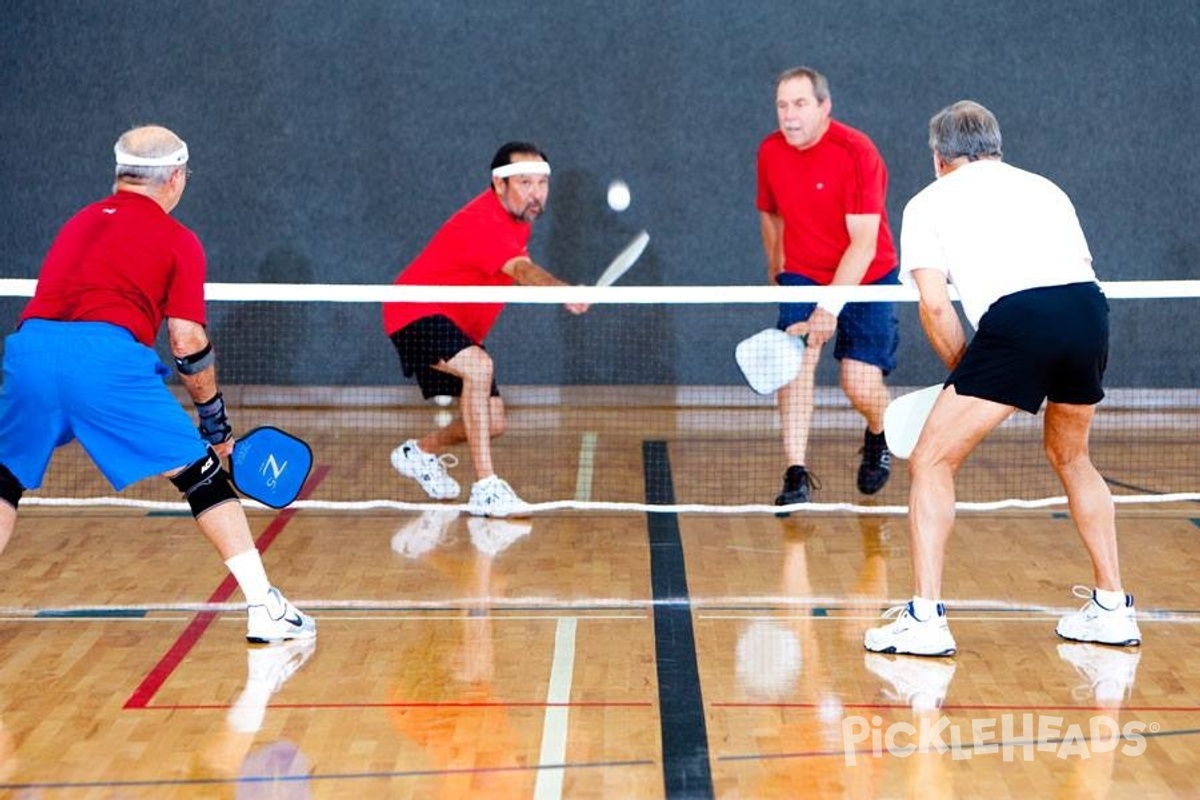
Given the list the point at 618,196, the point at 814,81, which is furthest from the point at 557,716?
the point at 618,196

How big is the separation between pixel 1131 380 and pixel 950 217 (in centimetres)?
703

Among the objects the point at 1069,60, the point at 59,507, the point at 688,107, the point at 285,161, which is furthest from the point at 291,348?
the point at 1069,60

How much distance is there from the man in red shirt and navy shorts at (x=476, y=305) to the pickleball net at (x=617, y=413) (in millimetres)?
587

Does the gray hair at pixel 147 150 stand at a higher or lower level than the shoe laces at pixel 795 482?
higher

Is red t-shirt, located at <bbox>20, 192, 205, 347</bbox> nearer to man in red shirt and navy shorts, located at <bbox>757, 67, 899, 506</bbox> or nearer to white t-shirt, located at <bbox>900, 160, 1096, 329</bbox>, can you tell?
white t-shirt, located at <bbox>900, 160, 1096, 329</bbox>

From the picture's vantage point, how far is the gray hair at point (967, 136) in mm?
5125

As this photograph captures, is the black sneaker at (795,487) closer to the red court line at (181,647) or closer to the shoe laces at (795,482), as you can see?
the shoe laces at (795,482)

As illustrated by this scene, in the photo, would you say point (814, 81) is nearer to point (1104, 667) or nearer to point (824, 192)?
point (824, 192)

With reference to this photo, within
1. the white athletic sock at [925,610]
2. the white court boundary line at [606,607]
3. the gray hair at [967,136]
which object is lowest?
the white court boundary line at [606,607]

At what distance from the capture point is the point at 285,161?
1162 centimetres

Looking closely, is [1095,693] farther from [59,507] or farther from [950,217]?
[59,507]

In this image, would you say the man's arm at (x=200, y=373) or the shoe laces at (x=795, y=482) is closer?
the man's arm at (x=200, y=373)

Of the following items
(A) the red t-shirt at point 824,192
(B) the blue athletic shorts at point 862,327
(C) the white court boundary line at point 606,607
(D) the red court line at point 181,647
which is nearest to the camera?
(D) the red court line at point 181,647

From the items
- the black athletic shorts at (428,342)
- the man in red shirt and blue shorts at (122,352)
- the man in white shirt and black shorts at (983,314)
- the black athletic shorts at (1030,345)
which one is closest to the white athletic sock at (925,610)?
the man in white shirt and black shorts at (983,314)
